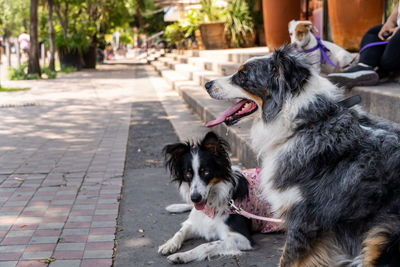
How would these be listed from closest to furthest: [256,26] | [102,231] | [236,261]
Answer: [236,261] → [102,231] → [256,26]

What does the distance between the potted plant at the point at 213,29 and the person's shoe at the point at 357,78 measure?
1159 cm

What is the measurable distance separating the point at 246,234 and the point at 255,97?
146cm

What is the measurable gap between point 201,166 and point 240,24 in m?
12.5

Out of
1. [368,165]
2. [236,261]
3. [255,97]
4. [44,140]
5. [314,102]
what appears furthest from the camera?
[44,140]

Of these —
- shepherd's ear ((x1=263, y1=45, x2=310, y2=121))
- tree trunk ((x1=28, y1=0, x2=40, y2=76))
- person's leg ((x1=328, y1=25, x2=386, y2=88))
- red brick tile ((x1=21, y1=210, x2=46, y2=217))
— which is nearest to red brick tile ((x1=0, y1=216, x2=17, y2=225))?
red brick tile ((x1=21, y1=210, x2=46, y2=217))

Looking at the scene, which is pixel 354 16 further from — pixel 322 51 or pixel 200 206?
pixel 200 206

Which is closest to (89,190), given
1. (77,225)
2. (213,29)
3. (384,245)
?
(77,225)

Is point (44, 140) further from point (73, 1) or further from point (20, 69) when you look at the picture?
point (73, 1)

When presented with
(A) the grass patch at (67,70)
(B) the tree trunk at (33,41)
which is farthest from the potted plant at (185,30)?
(B) the tree trunk at (33,41)

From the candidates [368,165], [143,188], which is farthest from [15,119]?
[368,165]

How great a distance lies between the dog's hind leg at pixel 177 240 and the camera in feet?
12.2

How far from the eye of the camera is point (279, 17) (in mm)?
10109

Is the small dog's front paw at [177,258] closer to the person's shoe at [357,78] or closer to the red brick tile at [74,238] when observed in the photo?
the red brick tile at [74,238]

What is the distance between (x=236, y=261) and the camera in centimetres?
358
